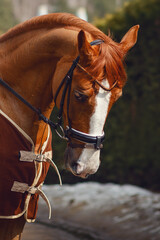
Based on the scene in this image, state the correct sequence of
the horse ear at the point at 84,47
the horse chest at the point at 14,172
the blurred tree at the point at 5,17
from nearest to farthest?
the horse ear at the point at 84,47 → the horse chest at the point at 14,172 → the blurred tree at the point at 5,17

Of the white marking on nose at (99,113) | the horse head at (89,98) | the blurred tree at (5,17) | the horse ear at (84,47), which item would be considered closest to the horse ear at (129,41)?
the horse head at (89,98)

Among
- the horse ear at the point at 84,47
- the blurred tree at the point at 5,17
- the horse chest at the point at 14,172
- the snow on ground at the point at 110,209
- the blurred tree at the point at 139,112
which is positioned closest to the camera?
the horse ear at the point at 84,47

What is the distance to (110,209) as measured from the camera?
6371mm

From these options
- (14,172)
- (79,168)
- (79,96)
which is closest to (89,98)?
(79,96)

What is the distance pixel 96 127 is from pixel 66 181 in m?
5.81

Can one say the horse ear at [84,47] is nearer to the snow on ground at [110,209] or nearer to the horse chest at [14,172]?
the horse chest at [14,172]

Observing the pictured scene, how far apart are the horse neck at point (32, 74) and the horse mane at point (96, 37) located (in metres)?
0.06

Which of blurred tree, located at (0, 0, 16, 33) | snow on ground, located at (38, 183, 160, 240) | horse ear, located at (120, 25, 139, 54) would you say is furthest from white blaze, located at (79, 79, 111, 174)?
blurred tree, located at (0, 0, 16, 33)

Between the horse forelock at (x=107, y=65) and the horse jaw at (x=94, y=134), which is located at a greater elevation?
the horse forelock at (x=107, y=65)

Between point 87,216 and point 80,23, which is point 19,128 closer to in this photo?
point 80,23

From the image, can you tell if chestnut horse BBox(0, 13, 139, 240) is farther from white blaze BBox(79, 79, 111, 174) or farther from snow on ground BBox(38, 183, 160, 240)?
snow on ground BBox(38, 183, 160, 240)

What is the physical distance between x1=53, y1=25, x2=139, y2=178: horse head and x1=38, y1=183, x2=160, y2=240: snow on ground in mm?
3036

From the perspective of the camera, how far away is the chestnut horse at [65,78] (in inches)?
97.1

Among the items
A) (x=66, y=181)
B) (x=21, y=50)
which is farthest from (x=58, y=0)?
(x=21, y=50)
